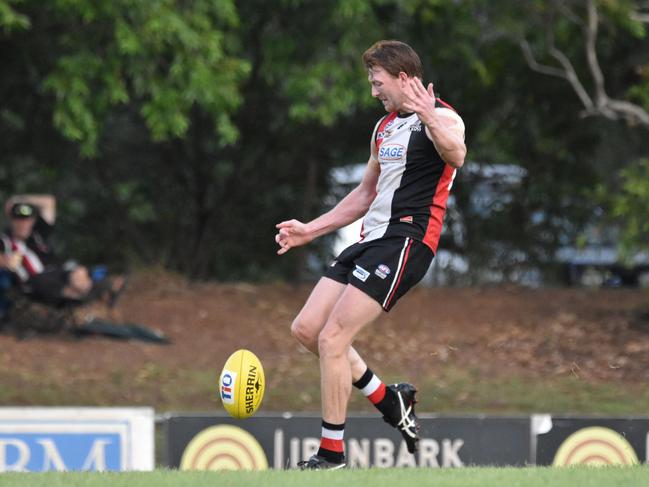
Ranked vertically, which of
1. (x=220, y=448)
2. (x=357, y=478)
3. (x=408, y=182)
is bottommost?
(x=357, y=478)

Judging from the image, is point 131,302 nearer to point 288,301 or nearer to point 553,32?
point 288,301

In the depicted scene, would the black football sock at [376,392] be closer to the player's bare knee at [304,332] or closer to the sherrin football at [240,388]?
the player's bare knee at [304,332]

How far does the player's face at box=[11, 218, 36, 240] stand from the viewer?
522 inches

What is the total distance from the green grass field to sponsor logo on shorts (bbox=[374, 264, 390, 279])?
1004 millimetres

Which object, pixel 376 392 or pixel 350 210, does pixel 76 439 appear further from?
pixel 350 210

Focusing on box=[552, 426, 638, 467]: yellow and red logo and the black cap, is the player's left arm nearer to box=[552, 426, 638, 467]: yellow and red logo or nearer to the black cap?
box=[552, 426, 638, 467]: yellow and red logo

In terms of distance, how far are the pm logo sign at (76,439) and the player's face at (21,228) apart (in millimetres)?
3325

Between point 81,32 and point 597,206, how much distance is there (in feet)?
24.3

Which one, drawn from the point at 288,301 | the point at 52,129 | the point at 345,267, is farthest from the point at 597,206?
the point at 345,267

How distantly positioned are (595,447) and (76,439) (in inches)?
163

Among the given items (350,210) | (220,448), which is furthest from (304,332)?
(220,448)

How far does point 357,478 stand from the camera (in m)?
6.05

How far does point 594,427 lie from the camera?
10125 millimetres

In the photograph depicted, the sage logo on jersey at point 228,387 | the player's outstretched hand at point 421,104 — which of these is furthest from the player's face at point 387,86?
the sage logo on jersey at point 228,387
